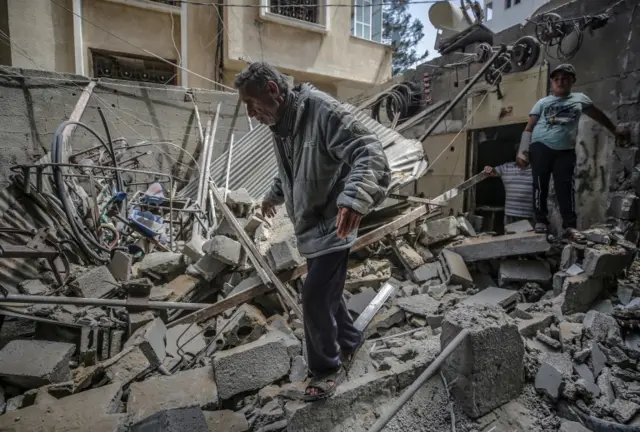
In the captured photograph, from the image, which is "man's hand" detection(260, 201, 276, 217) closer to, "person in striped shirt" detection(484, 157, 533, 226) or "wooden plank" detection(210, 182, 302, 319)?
"wooden plank" detection(210, 182, 302, 319)

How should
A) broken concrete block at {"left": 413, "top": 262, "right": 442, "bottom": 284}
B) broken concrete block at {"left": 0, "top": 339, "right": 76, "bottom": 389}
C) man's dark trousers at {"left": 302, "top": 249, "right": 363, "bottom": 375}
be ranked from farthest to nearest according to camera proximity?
1. broken concrete block at {"left": 413, "top": 262, "right": 442, "bottom": 284}
2. broken concrete block at {"left": 0, "top": 339, "right": 76, "bottom": 389}
3. man's dark trousers at {"left": 302, "top": 249, "right": 363, "bottom": 375}

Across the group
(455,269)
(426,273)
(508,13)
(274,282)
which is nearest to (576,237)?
(455,269)

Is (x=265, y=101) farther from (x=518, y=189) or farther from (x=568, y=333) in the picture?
(x=518, y=189)

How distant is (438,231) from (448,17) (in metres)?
7.42

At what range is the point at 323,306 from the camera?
1.96 metres

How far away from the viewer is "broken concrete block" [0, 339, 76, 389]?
102 inches

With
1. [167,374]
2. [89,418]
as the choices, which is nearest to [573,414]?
[167,374]

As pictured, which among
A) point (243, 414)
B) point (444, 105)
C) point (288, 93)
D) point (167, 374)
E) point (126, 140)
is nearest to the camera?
point (288, 93)

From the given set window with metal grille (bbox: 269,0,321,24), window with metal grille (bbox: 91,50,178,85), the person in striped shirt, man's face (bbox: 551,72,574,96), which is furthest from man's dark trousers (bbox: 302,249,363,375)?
window with metal grille (bbox: 269,0,321,24)

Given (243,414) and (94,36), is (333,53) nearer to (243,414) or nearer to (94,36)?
(94,36)

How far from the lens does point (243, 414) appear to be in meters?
2.31

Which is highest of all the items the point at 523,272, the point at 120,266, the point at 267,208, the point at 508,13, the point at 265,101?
the point at 508,13

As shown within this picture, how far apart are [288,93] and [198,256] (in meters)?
2.73

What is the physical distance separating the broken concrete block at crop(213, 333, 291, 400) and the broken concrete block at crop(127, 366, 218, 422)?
113mm
